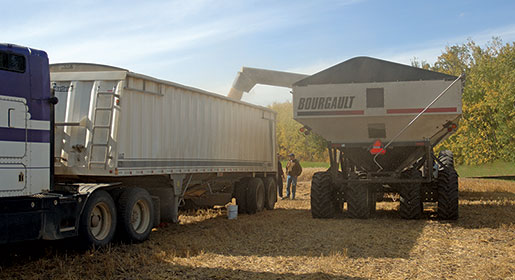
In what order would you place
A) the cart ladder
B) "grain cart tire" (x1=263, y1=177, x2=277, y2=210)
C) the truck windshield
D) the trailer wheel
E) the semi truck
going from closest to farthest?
1. the truck windshield
2. the semi truck
3. the trailer wheel
4. the cart ladder
5. "grain cart tire" (x1=263, y1=177, x2=277, y2=210)

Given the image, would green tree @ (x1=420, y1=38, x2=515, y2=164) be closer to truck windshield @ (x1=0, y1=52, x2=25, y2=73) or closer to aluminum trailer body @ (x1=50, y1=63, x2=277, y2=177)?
aluminum trailer body @ (x1=50, y1=63, x2=277, y2=177)

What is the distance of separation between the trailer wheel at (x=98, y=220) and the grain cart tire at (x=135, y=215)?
241 mm

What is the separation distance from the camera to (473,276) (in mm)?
7266

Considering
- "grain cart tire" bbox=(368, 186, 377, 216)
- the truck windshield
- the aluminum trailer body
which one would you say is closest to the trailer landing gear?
the aluminum trailer body

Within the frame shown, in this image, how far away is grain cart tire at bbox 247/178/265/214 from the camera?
51.6 feet

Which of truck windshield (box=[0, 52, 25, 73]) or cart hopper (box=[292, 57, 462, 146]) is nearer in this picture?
truck windshield (box=[0, 52, 25, 73])

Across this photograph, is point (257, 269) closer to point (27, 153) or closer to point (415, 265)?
point (415, 265)

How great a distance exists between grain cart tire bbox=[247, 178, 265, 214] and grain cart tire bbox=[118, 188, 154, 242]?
558cm

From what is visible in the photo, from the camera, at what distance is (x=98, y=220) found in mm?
9086

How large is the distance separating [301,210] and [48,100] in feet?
33.4

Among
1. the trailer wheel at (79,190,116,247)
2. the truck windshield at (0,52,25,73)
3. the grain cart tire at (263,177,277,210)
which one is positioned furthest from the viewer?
the grain cart tire at (263,177,277,210)

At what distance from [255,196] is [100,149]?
7184mm

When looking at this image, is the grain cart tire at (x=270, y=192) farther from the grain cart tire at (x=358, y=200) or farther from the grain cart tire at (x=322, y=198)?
the grain cart tire at (x=358, y=200)

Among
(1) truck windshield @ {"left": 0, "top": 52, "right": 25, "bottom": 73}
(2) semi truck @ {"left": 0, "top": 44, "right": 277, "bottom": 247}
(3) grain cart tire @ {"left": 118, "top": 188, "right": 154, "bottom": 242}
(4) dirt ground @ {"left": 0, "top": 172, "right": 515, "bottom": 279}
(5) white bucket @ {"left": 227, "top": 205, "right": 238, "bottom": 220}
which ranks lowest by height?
(4) dirt ground @ {"left": 0, "top": 172, "right": 515, "bottom": 279}
